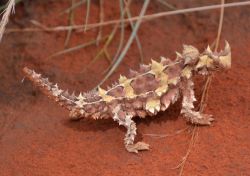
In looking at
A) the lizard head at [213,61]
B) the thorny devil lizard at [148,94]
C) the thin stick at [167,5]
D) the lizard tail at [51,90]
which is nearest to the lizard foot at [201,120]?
the thorny devil lizard at [148,94]

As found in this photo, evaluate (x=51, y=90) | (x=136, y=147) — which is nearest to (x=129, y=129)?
(x=136, y=147)

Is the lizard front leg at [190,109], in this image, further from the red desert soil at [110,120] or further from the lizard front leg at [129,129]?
the lizard front leg at [129,129]

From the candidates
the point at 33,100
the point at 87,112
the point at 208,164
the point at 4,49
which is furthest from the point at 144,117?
the point at 4,49

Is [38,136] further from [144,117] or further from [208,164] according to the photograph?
[208,164]

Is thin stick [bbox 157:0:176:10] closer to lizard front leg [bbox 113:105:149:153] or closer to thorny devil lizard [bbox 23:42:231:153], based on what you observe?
thorny devil lizard [bbox 23:42:231:153]

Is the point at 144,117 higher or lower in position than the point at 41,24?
lower

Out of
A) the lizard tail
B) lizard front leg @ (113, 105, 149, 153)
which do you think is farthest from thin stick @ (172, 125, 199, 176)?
the lizard tail
